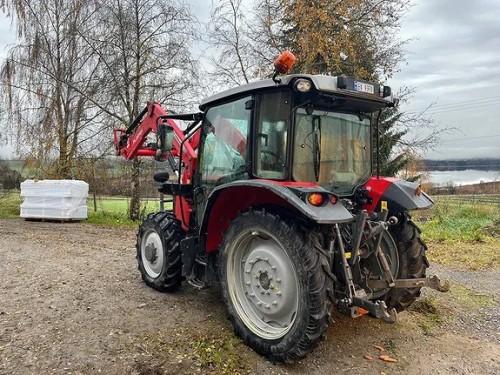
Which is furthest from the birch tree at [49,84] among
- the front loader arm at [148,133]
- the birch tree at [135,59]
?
the front loader arm at [148,133]

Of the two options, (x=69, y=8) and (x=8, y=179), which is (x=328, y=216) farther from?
(x=8, y=179)

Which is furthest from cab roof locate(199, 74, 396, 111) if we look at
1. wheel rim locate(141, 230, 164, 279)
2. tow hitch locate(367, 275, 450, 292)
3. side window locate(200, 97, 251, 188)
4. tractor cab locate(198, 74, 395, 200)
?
wheel rim locate(141, 230, 164, 279)

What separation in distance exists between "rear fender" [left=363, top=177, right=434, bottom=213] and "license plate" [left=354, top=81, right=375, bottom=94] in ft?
2.91

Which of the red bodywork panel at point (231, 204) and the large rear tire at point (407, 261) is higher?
Result: the red bodywork panel at point (231, 204)

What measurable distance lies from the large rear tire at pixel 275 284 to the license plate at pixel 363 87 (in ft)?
4.01

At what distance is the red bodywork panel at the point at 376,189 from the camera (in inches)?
151

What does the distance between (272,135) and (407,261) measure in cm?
169

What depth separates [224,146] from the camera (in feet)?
12.9

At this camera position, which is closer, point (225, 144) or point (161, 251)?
point (225, 144)

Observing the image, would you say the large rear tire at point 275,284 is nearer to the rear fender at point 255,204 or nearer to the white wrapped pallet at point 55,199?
the rear fender at point 255,204

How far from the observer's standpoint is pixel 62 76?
12.4 meters

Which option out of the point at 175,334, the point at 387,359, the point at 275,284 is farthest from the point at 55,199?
the point at 387,359

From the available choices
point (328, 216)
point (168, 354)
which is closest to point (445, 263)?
point (328, 216)

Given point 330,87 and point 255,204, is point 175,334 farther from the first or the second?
point 330,87
